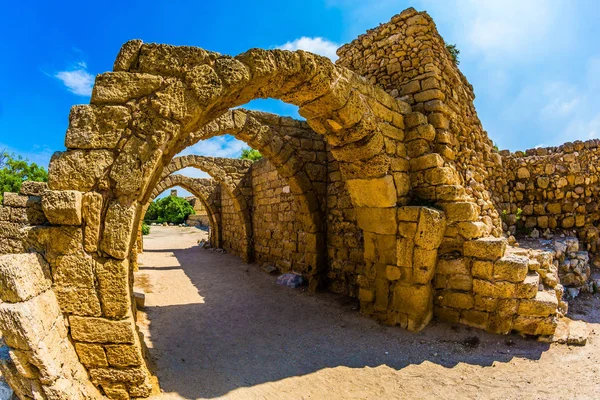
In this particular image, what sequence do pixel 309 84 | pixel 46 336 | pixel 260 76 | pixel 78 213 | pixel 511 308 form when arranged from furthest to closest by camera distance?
pixel 511 308
pixel 309 84
pixel 260 76
pixel 78 213
pixel 46 336

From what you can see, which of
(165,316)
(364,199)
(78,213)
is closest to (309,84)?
(364,199)

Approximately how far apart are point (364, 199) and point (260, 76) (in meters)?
2.50

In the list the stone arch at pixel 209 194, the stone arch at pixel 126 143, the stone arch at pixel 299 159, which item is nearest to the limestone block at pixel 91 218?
the stone arch at pixel 126 143

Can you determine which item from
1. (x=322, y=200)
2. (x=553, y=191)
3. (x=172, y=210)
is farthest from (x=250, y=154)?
(x=553, y=191)

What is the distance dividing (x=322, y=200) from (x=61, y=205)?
5192 mm

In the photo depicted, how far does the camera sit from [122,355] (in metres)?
2.77

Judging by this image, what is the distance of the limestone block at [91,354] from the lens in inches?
107

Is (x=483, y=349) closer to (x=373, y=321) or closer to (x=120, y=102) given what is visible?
(x=373, y=321)

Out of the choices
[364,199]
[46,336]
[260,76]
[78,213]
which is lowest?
[46,336]

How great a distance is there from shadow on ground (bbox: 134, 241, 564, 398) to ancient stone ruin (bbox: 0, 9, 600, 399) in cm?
33

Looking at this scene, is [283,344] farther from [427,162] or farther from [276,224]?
[276,224]

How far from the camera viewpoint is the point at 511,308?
4145 millimetres

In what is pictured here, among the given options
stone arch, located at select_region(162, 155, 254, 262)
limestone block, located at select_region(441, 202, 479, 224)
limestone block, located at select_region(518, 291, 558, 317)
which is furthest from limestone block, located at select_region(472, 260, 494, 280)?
stone arch, located at select_region(162, 155, 254, 262)

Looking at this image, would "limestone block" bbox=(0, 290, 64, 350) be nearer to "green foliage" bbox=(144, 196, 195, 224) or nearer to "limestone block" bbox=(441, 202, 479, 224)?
"limestone block" bbox=(441, 202, 479, 224)
